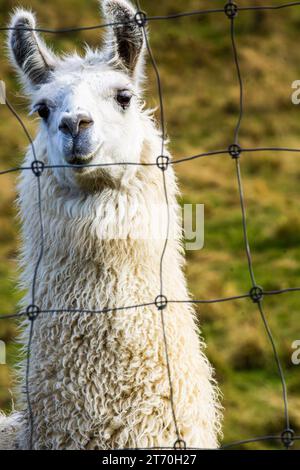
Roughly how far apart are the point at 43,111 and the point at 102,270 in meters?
0.64

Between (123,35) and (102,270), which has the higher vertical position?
(123,35)

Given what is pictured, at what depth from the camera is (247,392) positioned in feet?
23.5

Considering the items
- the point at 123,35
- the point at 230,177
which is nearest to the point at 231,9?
the point at 123,35

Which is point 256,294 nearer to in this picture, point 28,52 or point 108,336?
point 108,336

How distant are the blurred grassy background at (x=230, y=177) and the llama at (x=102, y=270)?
1.74 feet

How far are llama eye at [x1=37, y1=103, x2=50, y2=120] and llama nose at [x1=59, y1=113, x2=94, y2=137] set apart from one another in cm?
29

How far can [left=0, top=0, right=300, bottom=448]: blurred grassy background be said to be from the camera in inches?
293

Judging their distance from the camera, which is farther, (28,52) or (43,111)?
(28,52)

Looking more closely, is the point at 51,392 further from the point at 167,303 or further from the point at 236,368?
the point at 236,368

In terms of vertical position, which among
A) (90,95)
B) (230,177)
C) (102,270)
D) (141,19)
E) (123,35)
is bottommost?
(102,270)

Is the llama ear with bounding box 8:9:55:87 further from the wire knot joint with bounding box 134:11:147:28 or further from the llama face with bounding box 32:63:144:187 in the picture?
the wire knot joint with bounding box 134:11:147:28

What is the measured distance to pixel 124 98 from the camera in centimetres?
356

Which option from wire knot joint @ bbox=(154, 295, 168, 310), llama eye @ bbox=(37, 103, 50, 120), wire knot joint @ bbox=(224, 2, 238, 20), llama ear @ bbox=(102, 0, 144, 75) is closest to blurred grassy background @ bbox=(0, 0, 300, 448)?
llama eye @ bbox=(37, 103, 50, 120)

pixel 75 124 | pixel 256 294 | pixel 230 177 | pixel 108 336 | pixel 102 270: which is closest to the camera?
pixel 256 294
